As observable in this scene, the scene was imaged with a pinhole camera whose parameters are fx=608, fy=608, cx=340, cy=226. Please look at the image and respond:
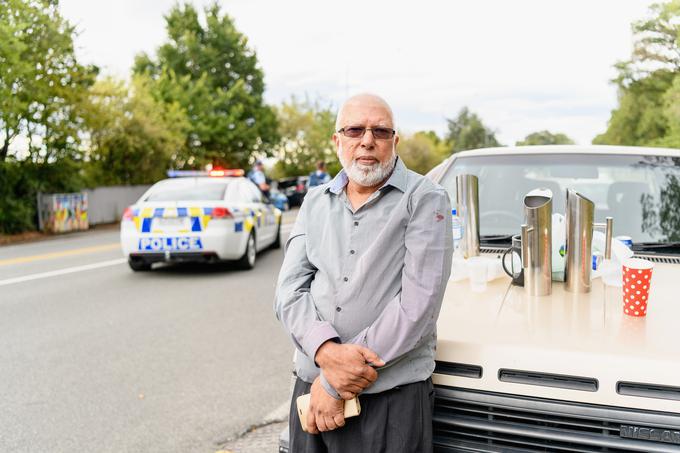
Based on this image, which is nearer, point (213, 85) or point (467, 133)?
point (213, 85)

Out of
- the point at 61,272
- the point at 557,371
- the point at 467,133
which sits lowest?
the point at 61,272

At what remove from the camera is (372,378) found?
1932mm

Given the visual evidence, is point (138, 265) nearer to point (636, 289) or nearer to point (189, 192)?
point (189, 192)

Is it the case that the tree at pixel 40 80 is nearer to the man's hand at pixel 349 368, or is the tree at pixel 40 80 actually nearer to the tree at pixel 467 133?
the man's hand at pixel 349 368

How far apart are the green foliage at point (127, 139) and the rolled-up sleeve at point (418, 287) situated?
847 inches

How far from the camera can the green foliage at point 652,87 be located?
16.1 meters

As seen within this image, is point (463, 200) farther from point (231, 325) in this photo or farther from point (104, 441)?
point (231, 325)

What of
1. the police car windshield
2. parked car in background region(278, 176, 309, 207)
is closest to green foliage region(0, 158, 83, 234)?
the police car windshield

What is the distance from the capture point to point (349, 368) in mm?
1923

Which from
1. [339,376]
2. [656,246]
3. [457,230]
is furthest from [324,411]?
[656,246]

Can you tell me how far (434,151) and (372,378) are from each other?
89.0m

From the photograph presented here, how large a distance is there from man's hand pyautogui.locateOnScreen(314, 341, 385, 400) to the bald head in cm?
82

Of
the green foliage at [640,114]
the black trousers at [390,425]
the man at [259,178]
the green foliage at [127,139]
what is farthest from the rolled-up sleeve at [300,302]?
the green foliage at [640,114]

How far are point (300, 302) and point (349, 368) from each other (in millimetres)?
333
